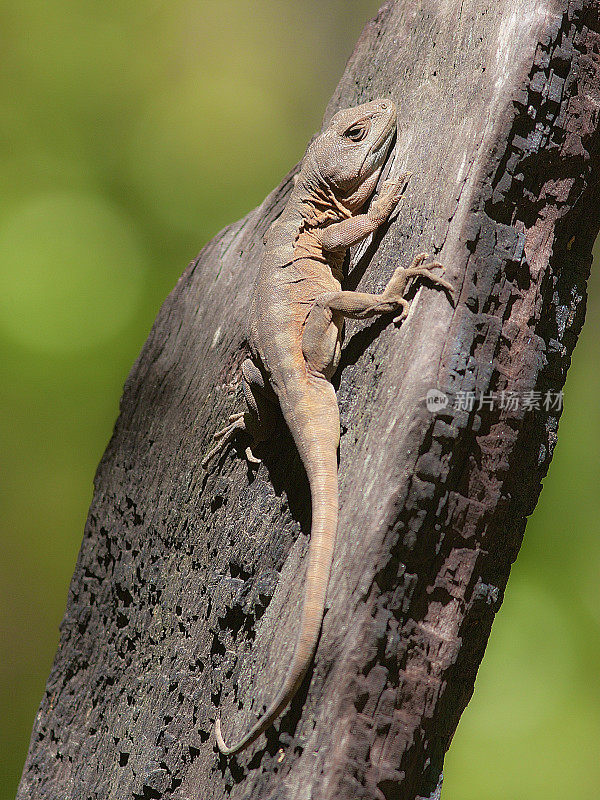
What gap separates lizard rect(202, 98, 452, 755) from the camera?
1277 millimetres

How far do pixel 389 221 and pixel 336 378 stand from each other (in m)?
0.41

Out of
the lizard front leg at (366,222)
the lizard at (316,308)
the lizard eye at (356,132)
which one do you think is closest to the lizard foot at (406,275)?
the lizard at (316,308)

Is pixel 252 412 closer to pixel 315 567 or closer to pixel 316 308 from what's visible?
pixel 316 308

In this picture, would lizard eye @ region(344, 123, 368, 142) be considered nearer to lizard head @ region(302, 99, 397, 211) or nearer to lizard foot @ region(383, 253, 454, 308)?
lizard head @ region(302, 99, 397, 211)

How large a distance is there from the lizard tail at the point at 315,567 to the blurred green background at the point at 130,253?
6.03 ft

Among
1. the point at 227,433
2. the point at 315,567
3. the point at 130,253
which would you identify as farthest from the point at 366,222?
the point at 130,253

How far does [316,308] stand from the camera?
4.89ft

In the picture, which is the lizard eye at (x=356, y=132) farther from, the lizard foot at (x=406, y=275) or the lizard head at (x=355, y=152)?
the lizard foot at (x=406, y=275)

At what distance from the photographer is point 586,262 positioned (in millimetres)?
1387

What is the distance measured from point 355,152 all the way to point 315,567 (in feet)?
3.54

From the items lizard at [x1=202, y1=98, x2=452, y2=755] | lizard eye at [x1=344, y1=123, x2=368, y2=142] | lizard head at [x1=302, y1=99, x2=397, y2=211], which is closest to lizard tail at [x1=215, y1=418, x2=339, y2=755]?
lizard at [x1=202, y1=98, x2=452, y2=755]

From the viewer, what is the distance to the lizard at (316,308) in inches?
50.3

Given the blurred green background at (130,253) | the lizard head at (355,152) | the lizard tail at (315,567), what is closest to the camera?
the lizard tail at (315,567)

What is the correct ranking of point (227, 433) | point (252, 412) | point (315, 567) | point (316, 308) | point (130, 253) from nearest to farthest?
1. point (315, 567)
2. point (316, 308)
3. point (252, 412)
4. point (227, 433)
5. point (130, 253)
